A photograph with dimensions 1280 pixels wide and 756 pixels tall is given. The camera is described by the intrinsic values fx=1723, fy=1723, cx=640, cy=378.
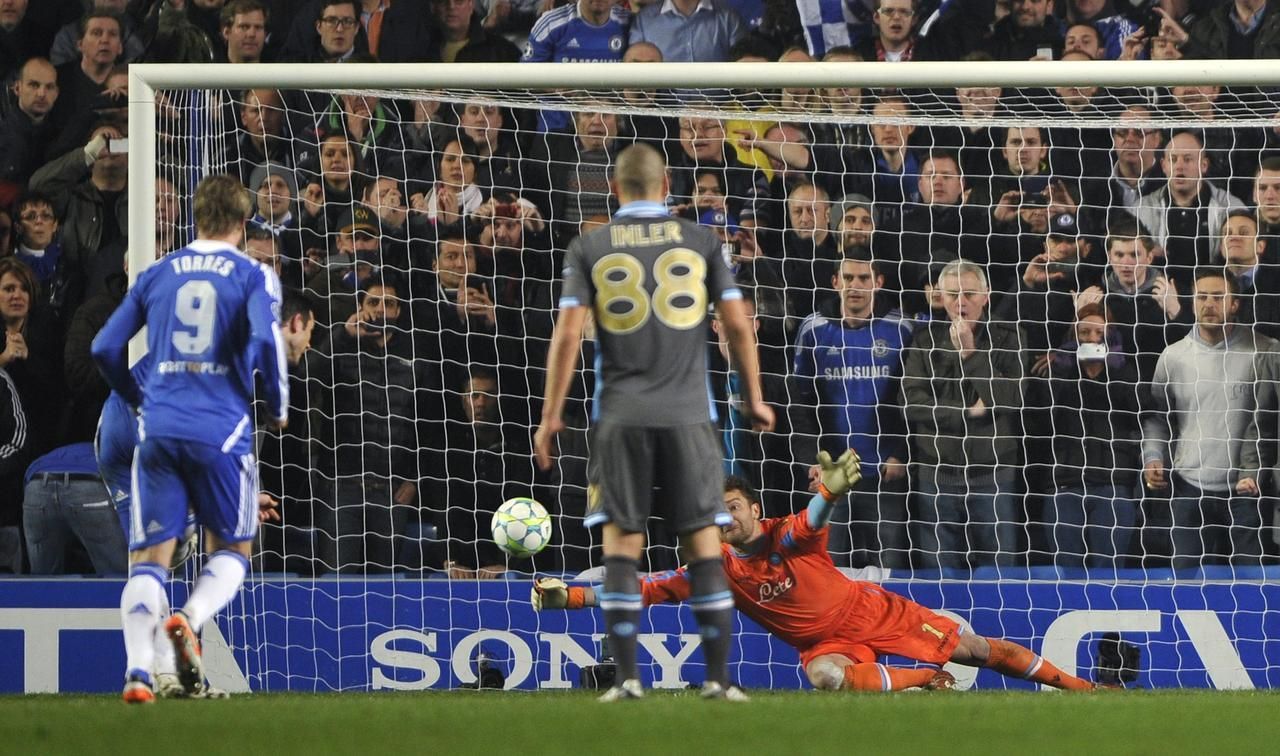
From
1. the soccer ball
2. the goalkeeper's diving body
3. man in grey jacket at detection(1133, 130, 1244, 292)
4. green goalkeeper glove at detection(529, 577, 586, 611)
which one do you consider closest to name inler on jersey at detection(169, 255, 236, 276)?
the soccer ball

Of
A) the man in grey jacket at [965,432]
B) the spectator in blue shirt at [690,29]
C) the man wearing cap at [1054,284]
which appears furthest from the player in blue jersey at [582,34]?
the man wearing cap at [1054,284]

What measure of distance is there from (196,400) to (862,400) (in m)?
4.50

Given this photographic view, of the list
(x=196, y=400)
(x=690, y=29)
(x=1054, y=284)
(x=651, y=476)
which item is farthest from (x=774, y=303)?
(x=196, y=400)

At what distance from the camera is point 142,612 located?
6.10 metres

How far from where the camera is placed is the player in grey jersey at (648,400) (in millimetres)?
5832

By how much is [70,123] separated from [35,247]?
82cm

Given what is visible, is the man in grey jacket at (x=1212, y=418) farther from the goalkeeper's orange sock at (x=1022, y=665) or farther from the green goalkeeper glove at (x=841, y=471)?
the green goalkeeper glove at (x=841, y=471)

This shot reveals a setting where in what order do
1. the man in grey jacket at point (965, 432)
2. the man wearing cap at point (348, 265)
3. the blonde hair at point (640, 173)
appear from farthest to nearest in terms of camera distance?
1. the man wearing cap at point (348, 265)
2. the man in grey jacket at point (965, 432)
3. the blonde hair at point (640, 173)

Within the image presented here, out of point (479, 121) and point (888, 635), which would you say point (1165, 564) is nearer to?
point (888, 635)

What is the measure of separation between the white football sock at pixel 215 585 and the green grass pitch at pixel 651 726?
0.33m

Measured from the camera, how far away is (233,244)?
6312 mm

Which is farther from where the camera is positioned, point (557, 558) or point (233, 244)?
point (557, 558)

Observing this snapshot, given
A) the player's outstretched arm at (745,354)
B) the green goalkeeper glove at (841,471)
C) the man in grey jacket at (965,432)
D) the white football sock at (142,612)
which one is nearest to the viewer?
the player's outstretched arm at (745,354)

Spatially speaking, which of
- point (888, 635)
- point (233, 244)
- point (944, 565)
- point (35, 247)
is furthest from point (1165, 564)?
point (35, 247)
